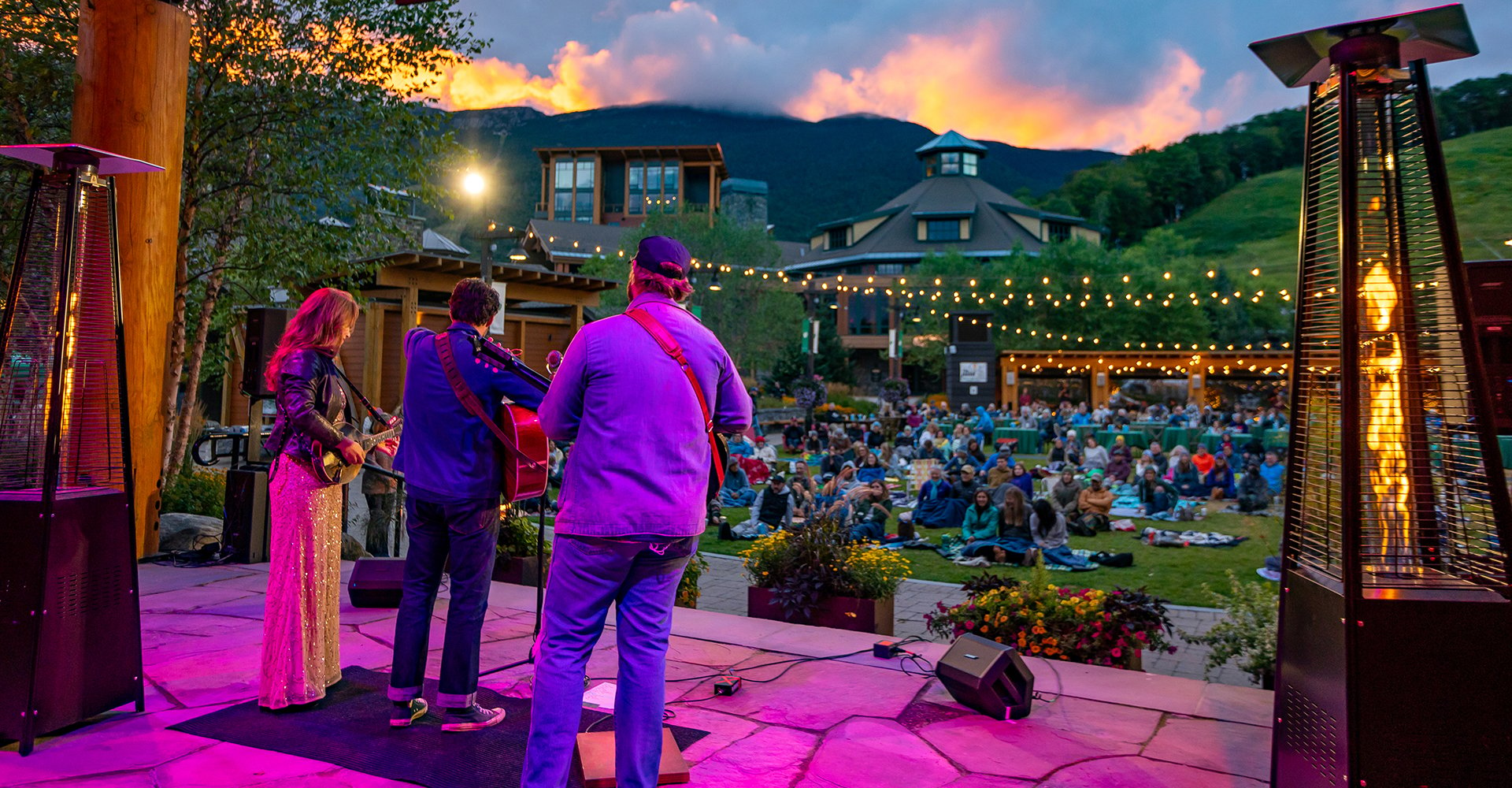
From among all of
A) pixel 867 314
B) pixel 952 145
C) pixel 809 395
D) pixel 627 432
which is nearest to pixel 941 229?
pixel 867 314

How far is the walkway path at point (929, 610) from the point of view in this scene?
6.26 m

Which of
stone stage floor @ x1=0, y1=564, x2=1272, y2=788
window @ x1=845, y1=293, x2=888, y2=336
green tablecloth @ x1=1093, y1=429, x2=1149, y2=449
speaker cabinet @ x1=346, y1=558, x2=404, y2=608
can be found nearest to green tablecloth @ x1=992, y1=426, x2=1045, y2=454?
green tablecloth @ x1=1093, y1=429, x2=1149, y2=449

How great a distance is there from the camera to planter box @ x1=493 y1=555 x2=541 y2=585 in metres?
6.30

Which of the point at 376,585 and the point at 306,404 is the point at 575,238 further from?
the point at 306,404

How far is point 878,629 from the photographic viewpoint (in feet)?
17.6

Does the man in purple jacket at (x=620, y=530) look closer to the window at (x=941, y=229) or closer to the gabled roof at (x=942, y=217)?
the gabled roof at (x=942, y=217)

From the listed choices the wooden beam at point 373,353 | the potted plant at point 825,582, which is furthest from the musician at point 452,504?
the wooden beam at point 373,353

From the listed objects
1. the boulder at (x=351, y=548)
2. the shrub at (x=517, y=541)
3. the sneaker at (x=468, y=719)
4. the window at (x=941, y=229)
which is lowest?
the sneaker at (x=468, y=719)

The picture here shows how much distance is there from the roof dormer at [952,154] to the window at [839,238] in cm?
984

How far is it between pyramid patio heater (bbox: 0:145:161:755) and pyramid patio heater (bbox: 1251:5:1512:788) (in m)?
3.94

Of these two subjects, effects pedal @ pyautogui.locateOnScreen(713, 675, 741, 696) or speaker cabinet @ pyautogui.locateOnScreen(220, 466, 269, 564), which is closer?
effects pedal @ pyautogui.locateOnScreen(713, 675, 741, 696)

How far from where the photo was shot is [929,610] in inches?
310

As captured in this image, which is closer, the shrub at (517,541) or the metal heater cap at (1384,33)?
the metal heater cap at (1384,33)

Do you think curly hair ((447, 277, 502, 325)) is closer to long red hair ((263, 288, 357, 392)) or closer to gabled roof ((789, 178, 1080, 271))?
long red hair ((263, 288, 357, 392))
